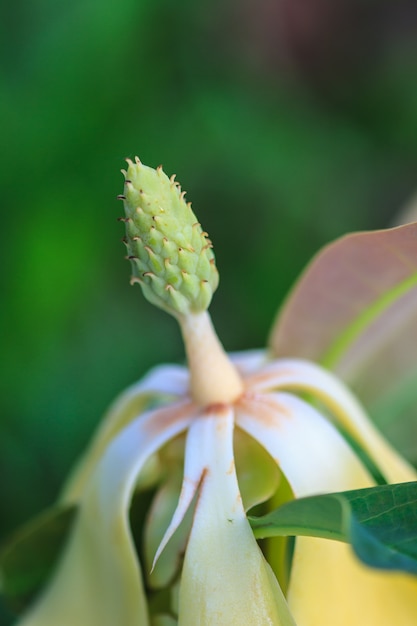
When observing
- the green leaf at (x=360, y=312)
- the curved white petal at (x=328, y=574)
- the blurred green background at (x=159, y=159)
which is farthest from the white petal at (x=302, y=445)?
the blurred green background at (x=159, y=159)

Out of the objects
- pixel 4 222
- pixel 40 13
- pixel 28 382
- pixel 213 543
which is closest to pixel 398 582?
pixel 213 543

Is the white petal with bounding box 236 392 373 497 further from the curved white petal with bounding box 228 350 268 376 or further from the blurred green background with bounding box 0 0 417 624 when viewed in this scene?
the blurred green background with bounding box 0 0 417 624

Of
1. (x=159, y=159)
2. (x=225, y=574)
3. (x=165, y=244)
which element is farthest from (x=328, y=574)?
(x=159, y=159)

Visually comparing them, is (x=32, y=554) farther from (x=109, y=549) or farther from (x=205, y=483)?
(x=205, y=483)

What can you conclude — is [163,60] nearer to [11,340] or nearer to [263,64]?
[263,64]

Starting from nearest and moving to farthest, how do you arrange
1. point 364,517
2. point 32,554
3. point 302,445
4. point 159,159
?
point 364,517
point 302,445
point 32,554
point 159,159

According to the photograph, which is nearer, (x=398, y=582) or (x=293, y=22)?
(x=398, y=582)
